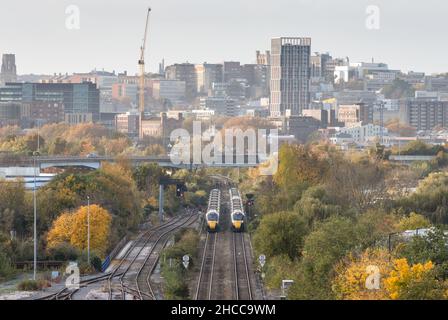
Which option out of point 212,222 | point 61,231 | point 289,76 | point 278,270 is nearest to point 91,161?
point 212,222

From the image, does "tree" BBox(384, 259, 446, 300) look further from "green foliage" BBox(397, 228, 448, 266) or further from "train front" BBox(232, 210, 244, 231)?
"train front" BBox(232, 210, 244, 231)

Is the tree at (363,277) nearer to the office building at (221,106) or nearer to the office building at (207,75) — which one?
Answer: the office building at (221,106)

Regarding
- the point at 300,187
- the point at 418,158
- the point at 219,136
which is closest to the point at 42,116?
the point at 219,136

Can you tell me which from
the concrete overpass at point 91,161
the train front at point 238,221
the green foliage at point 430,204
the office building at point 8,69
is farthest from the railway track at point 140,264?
the office building at point 8,69

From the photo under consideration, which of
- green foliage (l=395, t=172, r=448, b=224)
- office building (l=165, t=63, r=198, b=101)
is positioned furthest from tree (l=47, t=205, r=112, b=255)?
office building (l=165, t=63, r=198, b=101)

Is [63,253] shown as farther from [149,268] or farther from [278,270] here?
[278,270]
